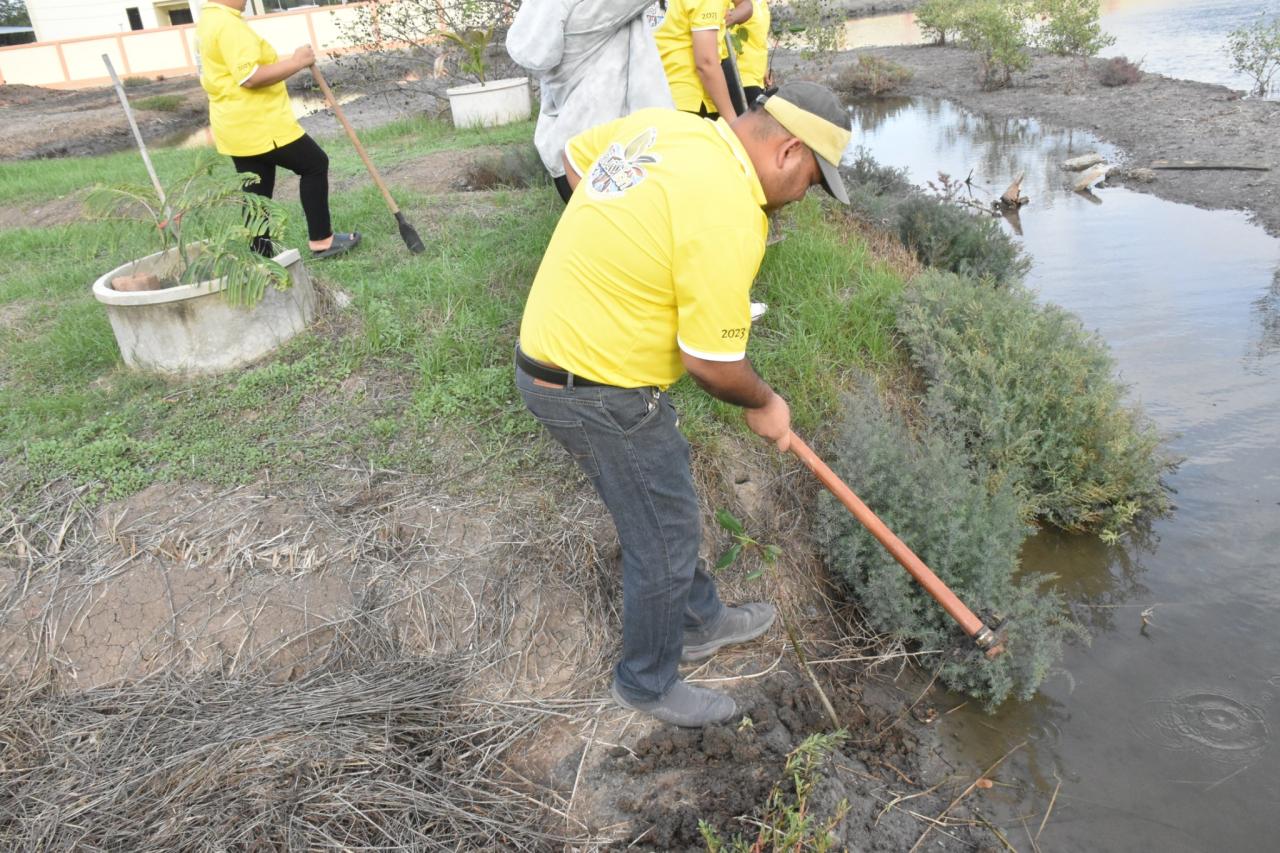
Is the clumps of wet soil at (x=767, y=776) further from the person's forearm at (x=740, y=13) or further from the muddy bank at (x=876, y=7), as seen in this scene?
the muddy bank at (x=876, y=7)

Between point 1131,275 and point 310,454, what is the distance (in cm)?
609

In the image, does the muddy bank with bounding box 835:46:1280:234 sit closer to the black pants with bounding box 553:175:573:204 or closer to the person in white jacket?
the person in white jacket

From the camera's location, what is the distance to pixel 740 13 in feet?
16.8

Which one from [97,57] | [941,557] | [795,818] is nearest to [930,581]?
[941,557]

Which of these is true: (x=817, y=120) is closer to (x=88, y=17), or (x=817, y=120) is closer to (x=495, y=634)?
(x=495, y=634)

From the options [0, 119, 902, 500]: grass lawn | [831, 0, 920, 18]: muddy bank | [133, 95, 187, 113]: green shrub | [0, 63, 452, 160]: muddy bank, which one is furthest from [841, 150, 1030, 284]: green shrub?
[831, 0, 920, 18]: muddy bank

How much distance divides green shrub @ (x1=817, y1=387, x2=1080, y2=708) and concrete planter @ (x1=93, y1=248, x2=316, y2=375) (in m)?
2.72

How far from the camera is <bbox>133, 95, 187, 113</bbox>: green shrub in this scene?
22.9m

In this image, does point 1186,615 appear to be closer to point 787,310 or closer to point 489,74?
point 787,310

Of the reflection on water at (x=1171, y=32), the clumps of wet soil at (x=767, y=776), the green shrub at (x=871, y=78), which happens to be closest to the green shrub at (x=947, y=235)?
the clumps of wet soil at (x=767, y=776)

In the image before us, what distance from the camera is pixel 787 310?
4750 mm

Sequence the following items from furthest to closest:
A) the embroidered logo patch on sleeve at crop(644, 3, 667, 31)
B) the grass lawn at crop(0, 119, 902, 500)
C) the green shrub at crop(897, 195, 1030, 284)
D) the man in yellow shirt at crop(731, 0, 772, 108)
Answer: the green shrub at crop(897, 195, 1030, 284) → the man in yellow shirt at crop(731, 0, 772, 108) → the embroidered logo patch on sleeve at crop(644, 3, 667, 31) → the grass lawn at crop(0, 119, 902, 500)

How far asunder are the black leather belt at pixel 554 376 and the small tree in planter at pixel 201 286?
2104 millimetres

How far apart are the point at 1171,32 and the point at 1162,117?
11.1 meters
